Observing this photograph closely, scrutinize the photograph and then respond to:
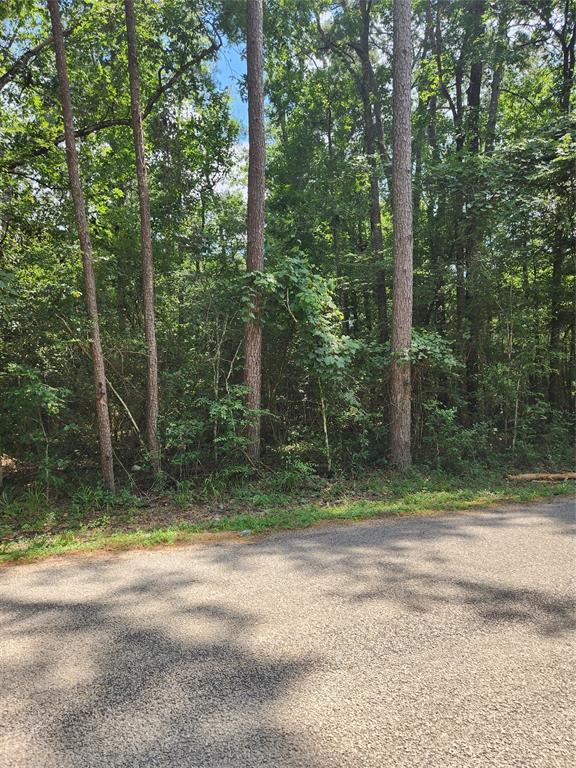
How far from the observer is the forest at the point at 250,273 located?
759 centimetres

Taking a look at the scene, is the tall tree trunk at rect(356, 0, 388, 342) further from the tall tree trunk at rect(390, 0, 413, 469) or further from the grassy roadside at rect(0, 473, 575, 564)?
the grassy roadside at rect(0, 473, 575, 564)

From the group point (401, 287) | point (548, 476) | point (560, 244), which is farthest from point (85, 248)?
point (560, 244)

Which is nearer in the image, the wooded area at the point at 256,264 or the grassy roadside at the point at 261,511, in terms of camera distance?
the grassy roadside at the point at 261,511

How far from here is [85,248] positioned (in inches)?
273

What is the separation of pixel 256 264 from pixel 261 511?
4.51m

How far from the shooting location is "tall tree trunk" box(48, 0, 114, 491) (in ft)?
21.9

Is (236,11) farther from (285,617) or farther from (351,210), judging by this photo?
(285,617)

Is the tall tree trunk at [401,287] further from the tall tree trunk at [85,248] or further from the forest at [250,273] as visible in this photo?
the tall tree trunk at [85,248]

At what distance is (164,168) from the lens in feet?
36.4

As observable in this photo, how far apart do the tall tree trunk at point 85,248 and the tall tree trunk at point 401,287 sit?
537 cm

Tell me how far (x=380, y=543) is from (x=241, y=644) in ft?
7.28

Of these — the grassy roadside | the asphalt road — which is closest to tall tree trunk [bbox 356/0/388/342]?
the grassy roadside

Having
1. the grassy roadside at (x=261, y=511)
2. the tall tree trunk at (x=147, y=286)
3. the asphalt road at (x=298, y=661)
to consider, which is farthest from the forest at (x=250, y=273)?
the asphalt road at (x=298, y=661)

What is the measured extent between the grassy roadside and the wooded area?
0.80 m
